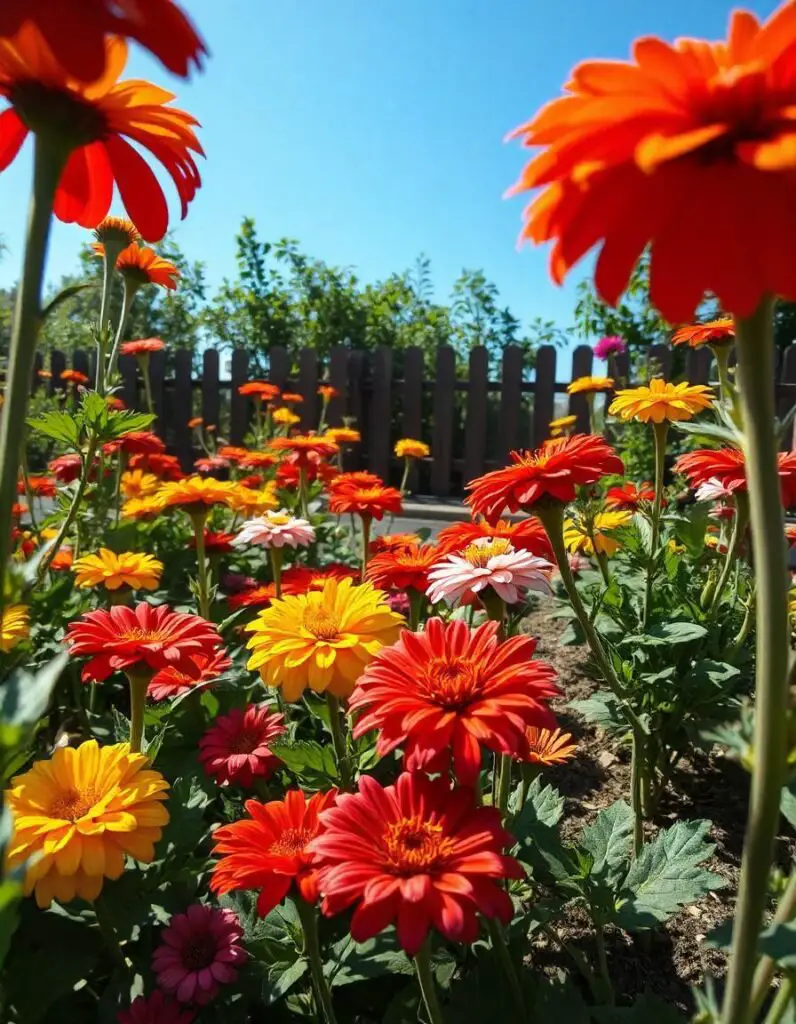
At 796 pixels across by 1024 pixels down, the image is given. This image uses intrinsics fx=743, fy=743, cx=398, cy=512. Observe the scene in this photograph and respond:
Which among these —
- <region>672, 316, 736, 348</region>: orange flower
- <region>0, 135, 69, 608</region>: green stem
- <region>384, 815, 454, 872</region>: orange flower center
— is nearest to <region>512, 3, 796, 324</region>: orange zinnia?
<region>0, 135, 69, 608</region>: green stem

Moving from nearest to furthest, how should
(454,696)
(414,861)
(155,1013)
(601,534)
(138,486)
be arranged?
(414,861) → (454,696) → (155,1013) → (601,534) → (138,486)

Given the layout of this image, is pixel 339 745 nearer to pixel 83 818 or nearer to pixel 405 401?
pixel 83 818

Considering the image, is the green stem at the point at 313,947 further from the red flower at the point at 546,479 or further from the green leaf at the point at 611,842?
the red flower at the point at 546,479

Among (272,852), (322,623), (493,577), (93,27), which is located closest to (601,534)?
(493,577)

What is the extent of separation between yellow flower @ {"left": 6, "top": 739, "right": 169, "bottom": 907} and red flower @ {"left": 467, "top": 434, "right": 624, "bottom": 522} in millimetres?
766

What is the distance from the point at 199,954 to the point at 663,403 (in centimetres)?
161

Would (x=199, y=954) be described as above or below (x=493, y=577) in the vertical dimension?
below

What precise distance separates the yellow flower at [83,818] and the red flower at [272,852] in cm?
12

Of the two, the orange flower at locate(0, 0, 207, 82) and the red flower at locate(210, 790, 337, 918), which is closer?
the orange flower at locate(0, 0, 207, 82)

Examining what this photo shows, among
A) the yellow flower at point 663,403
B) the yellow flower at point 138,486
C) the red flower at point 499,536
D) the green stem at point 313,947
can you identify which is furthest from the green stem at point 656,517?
the yellow flower at point 138,486

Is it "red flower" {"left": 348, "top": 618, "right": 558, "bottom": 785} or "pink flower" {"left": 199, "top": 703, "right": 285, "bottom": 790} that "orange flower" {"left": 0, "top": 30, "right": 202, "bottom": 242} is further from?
"pink flower" {"left": 199, "top": 703, "right": 285, "bottom": 790}

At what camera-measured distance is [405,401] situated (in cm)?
891

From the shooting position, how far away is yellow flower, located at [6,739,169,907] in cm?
106

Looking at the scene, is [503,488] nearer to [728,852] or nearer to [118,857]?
[118,857]
